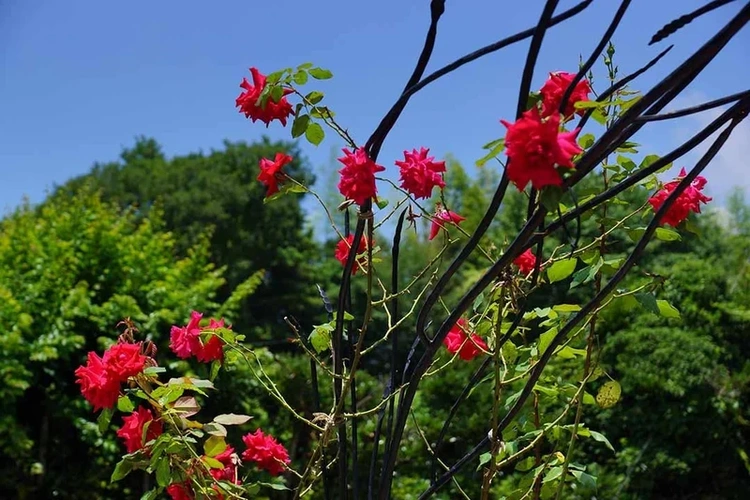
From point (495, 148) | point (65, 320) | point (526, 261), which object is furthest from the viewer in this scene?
point (65, 320)

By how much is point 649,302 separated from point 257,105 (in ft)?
1.80

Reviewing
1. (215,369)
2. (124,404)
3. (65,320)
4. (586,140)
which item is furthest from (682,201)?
(65,320)

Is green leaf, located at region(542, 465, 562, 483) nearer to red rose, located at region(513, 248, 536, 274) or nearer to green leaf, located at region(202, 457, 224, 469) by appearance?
red rose, located at region(513, 248, 536, 274)

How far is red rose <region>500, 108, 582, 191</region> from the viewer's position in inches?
23.7

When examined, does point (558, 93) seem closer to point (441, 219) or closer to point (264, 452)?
point (441, 219)

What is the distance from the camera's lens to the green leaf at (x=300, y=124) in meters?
0.99

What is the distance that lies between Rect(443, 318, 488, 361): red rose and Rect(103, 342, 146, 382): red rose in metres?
0.44

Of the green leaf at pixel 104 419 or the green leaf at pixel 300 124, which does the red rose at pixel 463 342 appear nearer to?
the green leaf at pixel 300 124

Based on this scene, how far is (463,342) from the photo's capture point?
1.14 meters

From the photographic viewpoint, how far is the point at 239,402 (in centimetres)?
405

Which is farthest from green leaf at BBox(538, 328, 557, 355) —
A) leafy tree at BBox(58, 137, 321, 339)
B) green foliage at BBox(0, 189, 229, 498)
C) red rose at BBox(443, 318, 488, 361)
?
leafy tree at BBox(58, 137, 321, 339)

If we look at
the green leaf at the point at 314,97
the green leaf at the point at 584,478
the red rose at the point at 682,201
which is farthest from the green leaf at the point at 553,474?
the green leaf at the point at 314,97

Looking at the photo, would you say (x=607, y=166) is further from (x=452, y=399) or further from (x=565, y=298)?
(x=565, y=298)

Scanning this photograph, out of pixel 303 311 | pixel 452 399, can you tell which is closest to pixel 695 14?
pixel 452 399
